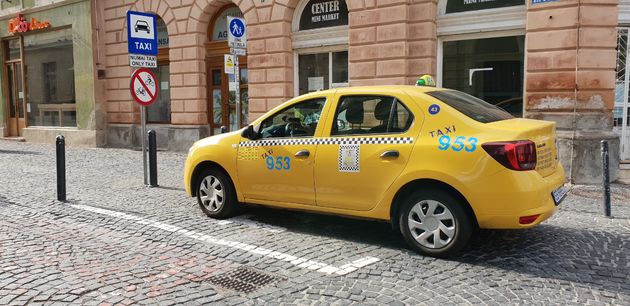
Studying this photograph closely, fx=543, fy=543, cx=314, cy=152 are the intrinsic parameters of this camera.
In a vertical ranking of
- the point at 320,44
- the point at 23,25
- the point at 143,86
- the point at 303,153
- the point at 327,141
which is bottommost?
the point at 303,153

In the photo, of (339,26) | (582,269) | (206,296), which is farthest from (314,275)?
(339,26)

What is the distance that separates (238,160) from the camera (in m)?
6.30

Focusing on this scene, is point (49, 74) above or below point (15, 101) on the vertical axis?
above

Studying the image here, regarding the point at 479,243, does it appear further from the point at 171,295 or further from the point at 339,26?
the point at 339,26

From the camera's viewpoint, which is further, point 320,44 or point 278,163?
point 320,44

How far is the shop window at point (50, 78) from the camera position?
735 inches

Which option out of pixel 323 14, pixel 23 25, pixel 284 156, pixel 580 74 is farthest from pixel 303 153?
pixel 23 25

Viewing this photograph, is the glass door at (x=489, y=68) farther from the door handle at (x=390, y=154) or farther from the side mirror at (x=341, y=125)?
the door handle at (x=390, y=154)

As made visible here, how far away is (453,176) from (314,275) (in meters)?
1.48

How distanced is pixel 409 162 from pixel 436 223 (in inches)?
23.8

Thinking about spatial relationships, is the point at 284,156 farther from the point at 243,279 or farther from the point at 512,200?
the point at 512,200

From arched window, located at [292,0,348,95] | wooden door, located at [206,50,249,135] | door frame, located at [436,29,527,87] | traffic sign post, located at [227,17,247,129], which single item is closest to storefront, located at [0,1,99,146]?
wooden door, located at [206,50,249,135]

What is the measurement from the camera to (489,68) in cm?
1087

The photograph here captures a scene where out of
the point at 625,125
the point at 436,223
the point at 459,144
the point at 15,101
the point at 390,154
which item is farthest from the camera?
the point at 15,101
